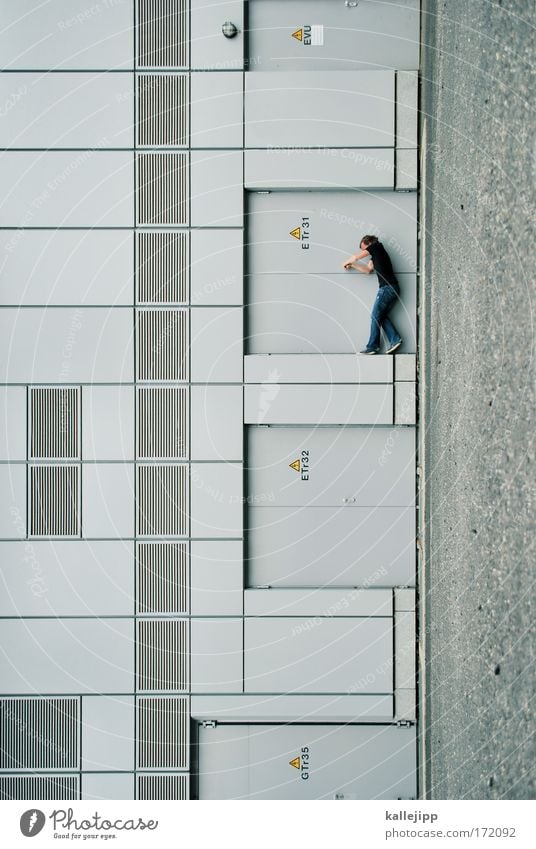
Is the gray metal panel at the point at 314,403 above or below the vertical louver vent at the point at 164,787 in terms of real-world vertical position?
above

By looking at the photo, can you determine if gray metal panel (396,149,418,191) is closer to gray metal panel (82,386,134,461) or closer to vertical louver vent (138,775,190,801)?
gray metal panel (82,386,134,461)

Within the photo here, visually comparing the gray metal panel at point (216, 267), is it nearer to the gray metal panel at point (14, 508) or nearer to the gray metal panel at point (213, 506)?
the gray metal panel at point (213, 506)

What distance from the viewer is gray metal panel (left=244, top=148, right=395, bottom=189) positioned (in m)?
7.80

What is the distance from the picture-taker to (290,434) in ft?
26.7

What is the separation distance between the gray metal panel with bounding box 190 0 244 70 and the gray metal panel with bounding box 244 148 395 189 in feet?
3.88

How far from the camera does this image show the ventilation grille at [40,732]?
805cm

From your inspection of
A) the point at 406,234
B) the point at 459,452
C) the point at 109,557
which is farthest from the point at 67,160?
the point at 459,452

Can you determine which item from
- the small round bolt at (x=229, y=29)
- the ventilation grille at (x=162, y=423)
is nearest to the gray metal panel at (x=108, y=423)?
the ventilation grille at (x=162, y=423)

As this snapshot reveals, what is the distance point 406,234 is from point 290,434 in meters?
3.05

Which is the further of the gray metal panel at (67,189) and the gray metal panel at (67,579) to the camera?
the gray metal panel at (67,579)

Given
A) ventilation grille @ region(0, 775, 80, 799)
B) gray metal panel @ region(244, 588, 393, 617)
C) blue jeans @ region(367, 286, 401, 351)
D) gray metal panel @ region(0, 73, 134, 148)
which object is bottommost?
ventilation grille @ region(0, 775, 80, 799)

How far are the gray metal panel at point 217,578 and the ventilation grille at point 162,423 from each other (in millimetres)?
1300

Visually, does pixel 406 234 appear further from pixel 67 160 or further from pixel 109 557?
pixel 109 557

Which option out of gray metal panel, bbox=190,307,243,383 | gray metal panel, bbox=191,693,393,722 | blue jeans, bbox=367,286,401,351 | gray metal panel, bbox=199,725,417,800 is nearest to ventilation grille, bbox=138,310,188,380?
gray metal panel, bbox=190,307,243,383
